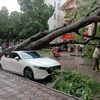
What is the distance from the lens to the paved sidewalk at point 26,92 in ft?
19.3

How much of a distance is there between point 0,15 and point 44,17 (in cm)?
931

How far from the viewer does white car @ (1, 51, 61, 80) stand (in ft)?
26.9

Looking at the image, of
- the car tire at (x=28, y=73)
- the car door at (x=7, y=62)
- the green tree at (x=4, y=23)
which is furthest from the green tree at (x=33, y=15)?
the car tire at (x=28, y=73)

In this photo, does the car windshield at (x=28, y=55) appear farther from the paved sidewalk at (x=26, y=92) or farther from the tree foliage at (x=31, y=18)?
the tree foliage at (x=31, y=18)

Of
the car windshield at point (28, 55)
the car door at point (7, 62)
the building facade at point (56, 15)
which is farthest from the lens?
the building facade at point (56, 15)

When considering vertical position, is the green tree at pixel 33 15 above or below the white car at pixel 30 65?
above

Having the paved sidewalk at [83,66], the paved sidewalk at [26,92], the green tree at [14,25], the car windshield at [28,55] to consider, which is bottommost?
the paved sidewalk at [26,92]

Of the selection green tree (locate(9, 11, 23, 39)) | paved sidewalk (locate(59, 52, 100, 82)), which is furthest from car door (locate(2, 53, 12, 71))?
green tree (locate(9, 11, 23, 39))

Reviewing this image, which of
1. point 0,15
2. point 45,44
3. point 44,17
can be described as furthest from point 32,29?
point 45,44

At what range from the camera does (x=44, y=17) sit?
2852cm

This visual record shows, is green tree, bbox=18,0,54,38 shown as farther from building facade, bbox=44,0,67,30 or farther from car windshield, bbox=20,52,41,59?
car windshield, bbox=20,52,41,59

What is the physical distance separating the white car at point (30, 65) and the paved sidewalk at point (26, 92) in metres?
0.78

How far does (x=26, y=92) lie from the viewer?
6.39m

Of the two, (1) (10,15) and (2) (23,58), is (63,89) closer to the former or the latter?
(2) (23,58)
